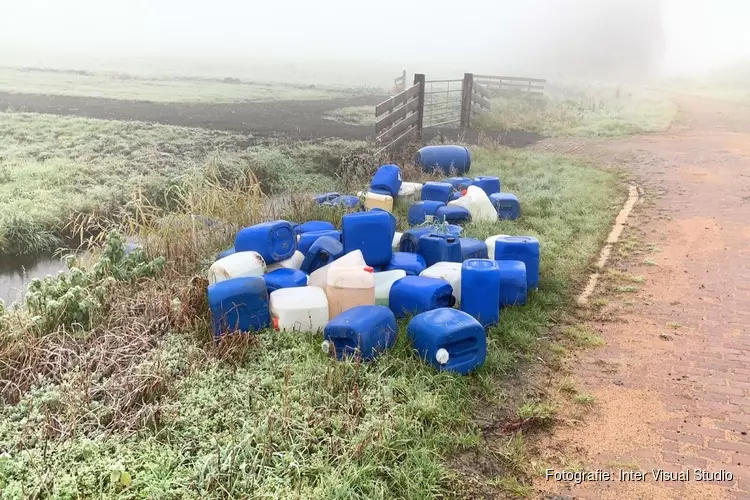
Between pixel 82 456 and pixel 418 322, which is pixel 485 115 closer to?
pixel 418 322

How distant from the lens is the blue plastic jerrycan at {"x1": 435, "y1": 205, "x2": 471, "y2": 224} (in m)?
6.70

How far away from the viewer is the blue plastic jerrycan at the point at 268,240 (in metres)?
4.88

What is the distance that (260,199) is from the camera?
7.17 metres

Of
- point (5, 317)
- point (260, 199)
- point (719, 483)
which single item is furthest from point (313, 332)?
point (260, 199)

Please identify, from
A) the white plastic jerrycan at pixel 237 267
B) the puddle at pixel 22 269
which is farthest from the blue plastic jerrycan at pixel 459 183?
the puddle at pixel 22 269

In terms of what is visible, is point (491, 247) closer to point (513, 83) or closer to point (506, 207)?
point (506, 207)

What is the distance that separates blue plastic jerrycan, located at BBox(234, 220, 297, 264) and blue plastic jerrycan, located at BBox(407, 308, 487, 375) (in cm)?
162

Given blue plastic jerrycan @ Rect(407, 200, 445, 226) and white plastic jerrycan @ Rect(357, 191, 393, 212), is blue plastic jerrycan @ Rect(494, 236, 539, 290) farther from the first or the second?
white plastic jerrycan @ Rect(357, 191, 393, 212)

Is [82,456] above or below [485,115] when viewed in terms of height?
below

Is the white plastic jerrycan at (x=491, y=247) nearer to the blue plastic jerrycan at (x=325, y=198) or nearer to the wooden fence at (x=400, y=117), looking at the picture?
the blue plastic jerrycan at (x=325, y=198)

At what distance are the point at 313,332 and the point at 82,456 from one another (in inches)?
65.6

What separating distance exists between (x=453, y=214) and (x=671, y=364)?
10.6ft

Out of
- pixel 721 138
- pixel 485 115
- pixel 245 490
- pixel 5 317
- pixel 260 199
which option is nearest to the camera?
pixel 245 490

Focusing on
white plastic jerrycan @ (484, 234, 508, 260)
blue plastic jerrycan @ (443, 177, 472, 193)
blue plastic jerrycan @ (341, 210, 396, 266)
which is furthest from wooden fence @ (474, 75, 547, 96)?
blue plastic jerrycan @ (341, 210, 396, 266)
